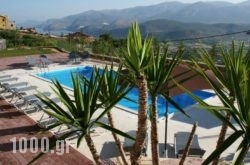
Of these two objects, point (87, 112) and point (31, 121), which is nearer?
point (87, 112)

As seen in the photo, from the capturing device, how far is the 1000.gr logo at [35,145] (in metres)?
9.25

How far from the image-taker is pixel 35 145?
31.5 ft

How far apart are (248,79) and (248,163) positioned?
20.2ft

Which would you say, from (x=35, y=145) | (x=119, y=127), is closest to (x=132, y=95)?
(x=119, y=127)

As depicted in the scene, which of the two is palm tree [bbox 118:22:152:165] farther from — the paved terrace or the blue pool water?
the blue pool water

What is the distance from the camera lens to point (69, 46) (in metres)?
27.2

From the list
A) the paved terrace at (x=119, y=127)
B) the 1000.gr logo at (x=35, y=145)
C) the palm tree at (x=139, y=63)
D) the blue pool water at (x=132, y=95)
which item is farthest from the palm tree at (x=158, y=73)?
the blue pool water at (x=132, y=95)

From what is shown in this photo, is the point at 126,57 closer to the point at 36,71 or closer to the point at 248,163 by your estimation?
the point at 248,163

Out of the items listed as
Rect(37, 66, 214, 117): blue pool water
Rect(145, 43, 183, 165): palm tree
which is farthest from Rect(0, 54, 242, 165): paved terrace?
Rect(145, 43, 183, 165): palm tree

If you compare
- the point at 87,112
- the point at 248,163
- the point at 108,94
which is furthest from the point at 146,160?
the point at 87,112

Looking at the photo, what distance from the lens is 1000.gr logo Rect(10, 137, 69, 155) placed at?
9.25m

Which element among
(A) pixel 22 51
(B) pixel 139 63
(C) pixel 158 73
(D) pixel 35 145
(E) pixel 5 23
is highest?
(E) pixel 5 23

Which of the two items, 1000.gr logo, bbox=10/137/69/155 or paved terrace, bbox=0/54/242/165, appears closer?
paved terrace, bbox=0/54/242/165

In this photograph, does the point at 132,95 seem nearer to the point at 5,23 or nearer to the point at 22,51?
the point at 22,51
